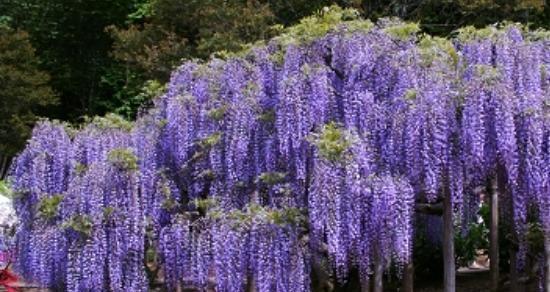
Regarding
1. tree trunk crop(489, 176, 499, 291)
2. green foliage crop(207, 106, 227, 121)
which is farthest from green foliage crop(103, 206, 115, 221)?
tree trunk crop(489, 176, 499, 291)

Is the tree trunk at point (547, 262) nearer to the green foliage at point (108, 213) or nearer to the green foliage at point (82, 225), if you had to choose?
the green foliage at point (108, 213)

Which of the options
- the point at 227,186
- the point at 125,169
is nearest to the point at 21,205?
the point at 125,169

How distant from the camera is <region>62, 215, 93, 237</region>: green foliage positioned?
7.81 metres

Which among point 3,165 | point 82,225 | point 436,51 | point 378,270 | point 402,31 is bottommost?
point 378,270

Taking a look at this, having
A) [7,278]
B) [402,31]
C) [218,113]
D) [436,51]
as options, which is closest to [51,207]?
[218,113]

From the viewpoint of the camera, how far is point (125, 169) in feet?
26.1

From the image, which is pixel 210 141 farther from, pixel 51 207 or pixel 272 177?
pixel 51 207

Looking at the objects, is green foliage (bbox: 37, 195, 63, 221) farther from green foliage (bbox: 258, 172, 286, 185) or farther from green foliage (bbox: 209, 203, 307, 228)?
green foliage (bbox: 258, 172, 286, 185)

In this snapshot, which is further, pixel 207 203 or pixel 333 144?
pixel 207 203

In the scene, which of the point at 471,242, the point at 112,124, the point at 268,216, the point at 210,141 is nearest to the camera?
the point at 268,216

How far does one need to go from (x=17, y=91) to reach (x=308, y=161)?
15.2 meters

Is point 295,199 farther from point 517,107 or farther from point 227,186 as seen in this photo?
point 517,107

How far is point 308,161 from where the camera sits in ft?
24.6

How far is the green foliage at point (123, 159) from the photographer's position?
7.84 m
